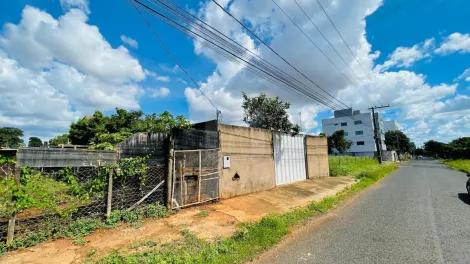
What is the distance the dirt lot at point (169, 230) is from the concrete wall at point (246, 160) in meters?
0.59

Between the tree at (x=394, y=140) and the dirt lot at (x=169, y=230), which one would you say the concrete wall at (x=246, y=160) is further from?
the tree at (x=394, y=140)

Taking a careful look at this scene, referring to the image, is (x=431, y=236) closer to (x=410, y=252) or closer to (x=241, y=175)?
(x=410, y=252)

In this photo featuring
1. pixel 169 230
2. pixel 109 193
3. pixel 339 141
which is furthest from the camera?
pixel 339 141

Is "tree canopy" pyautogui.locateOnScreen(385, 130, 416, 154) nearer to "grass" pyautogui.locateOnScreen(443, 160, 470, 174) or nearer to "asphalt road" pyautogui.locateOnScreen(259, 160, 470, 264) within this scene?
"grass" pyautogui.locateOnScreen(443, 160, 470, 174)

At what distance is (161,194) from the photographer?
663 cm

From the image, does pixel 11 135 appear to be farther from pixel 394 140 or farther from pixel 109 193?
pixel 394 140

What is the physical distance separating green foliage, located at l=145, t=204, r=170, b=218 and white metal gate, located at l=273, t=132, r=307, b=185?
6989mm

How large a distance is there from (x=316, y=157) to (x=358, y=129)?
53.7 m

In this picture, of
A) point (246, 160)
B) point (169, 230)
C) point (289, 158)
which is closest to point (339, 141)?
point (289, 158)

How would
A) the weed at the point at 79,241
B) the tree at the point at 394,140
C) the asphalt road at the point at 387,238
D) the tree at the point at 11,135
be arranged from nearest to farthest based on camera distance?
the asphalt road at the point at 387,238 → the weed at the point at 79,241 → the tree at the point at 11,135 → the tree at the point at 394,140

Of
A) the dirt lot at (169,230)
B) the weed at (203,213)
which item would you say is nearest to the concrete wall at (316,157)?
the dirt lot at (169,230)

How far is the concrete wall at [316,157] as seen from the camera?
1520 cm

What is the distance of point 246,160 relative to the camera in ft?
33.0

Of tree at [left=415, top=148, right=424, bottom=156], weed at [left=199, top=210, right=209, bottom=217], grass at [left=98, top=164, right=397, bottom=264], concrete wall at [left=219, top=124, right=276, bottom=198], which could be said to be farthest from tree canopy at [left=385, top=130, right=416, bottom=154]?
grass at [left=98, top=164, right=397, bottom=264]
